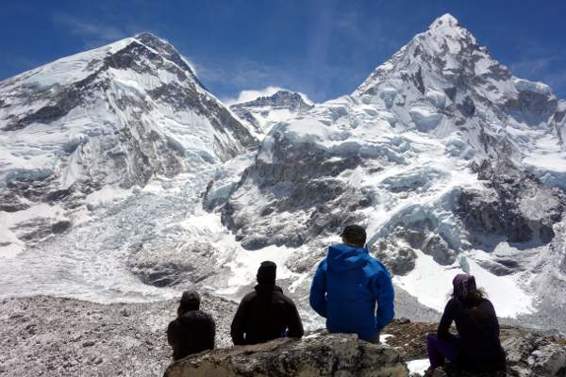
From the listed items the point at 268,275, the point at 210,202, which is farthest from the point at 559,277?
the point at 268,275

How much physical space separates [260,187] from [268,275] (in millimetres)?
177252

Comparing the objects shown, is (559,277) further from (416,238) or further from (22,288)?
(22,288)

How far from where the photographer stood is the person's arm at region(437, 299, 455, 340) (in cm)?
1062

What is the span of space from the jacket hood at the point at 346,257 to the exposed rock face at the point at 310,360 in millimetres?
1573

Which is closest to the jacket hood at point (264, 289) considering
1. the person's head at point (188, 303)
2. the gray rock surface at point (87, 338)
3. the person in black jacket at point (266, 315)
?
the person in black jacket at point (266, 315)

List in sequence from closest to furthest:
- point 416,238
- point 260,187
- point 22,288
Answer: point 22,288 → point 416,238 → point 260,187

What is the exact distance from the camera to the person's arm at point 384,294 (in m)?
9.71

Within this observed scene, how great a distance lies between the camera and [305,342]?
8297mm

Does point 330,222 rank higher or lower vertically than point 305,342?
higher

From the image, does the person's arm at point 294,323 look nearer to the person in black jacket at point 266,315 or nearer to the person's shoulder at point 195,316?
the person in black jacket at point 266,315

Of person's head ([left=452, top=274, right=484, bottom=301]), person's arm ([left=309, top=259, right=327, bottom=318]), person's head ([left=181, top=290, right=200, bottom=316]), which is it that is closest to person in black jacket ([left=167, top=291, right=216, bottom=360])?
person's head ([left=181, top=290, right=200, bottom=316])

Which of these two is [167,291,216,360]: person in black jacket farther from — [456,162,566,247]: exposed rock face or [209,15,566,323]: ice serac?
[456,162,566,247]: exposed rock face

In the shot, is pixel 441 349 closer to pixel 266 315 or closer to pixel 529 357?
pixel 529 357

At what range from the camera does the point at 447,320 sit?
10.7 meters
